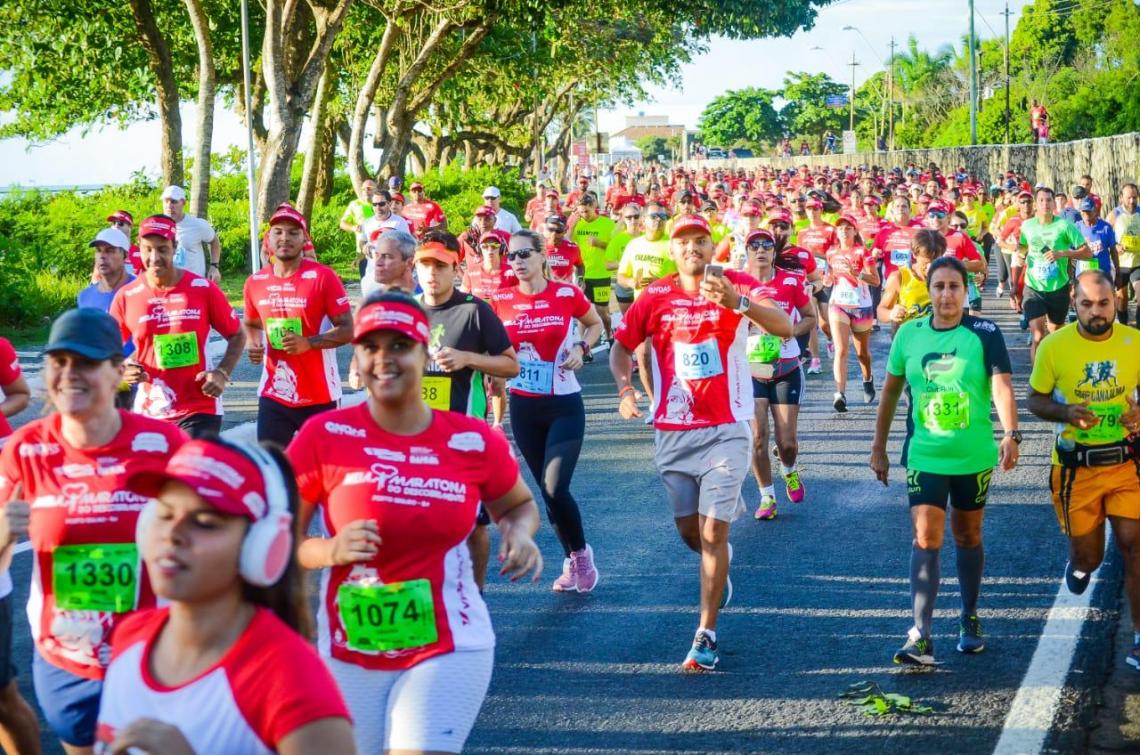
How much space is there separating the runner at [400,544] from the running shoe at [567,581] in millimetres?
3973

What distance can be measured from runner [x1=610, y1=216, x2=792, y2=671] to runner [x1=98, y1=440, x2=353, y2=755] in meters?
4.36

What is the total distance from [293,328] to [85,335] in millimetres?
4564

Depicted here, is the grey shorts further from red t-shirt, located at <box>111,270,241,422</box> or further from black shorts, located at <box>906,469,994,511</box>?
red t-shirt, located at <box>111,270,241,422</box>

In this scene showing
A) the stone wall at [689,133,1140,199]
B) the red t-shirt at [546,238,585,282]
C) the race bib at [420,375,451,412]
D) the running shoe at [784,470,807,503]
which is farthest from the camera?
the stone wall at [689,133,1140,199]

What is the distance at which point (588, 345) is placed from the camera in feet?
30.6

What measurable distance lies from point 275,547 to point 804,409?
12.3 meters

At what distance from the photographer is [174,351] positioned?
26.7ft

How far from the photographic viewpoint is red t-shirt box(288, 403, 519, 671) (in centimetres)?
420

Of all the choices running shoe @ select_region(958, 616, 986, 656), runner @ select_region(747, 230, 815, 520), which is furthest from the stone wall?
running shoe @ select_region(958, 616, 986, 656)

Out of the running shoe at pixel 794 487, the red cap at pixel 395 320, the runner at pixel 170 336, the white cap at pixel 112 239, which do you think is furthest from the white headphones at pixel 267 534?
the running shoe at pixel 794 487

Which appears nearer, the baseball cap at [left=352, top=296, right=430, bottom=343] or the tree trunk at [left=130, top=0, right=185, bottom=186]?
the baseball cap at [left=352, top=296, right=430, bottom=343]

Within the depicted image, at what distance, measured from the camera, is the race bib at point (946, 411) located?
22.9 feet

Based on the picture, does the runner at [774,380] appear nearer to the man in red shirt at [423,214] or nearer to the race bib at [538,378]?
the race bib at [538,378]

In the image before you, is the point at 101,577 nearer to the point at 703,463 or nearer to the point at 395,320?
the point at 395,320
